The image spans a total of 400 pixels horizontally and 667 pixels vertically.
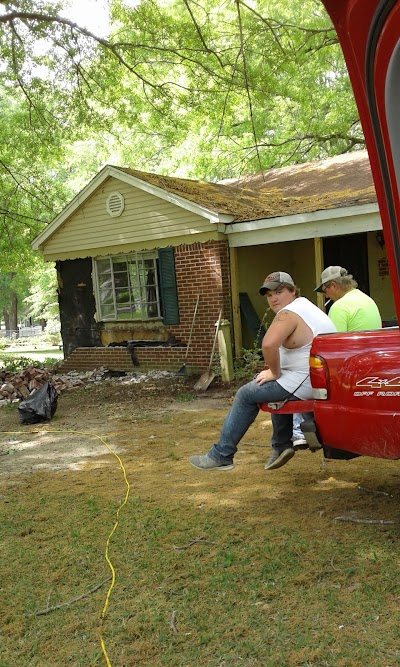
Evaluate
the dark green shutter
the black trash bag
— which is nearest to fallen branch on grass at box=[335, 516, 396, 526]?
the black trash bag

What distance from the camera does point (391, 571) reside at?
3.24 meters

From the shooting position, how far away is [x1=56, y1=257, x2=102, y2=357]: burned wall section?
13.3 meters

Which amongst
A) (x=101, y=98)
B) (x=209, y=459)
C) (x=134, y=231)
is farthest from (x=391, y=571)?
(x=101, y=98)

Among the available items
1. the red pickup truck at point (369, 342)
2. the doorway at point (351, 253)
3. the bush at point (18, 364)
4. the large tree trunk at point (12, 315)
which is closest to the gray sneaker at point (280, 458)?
the red pickup truck at point (369, 342)

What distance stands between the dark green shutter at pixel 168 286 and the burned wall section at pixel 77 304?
206cm

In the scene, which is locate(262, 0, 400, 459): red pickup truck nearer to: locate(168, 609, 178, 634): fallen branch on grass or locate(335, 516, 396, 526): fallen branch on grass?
locate(335, 516, 396, 526): fallen branch on grass

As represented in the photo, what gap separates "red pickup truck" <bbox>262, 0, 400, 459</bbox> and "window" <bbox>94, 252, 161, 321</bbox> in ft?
27.7

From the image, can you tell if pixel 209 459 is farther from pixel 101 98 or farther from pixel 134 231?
pixel 101 98

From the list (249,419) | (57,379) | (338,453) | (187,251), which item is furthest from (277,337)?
(57,379)

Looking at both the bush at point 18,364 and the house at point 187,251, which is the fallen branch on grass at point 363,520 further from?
the bush at point 18,364

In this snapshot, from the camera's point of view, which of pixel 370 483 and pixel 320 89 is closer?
pixel 370 483

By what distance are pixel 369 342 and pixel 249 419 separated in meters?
1.32

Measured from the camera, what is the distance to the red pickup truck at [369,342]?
4.53 feet

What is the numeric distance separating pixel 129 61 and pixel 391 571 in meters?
10.8
